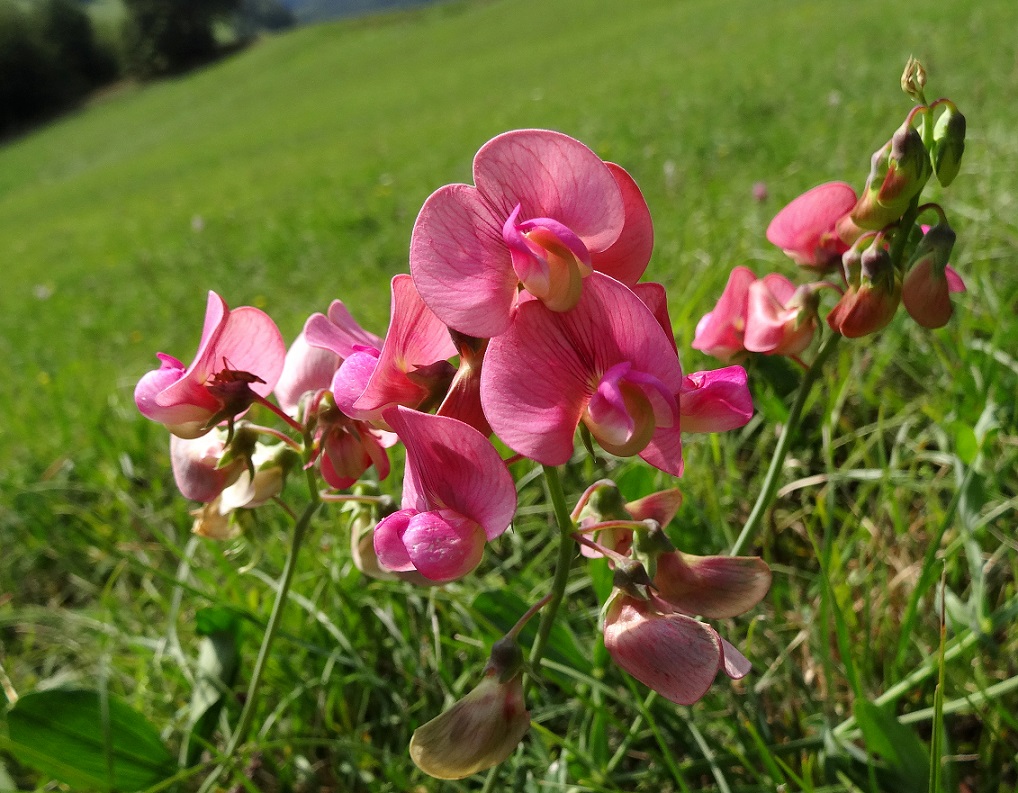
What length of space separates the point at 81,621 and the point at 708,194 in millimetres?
2914

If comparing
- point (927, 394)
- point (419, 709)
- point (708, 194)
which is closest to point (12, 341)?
point (708, 194)

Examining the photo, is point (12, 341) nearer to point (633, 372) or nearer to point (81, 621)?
point (81, 621)

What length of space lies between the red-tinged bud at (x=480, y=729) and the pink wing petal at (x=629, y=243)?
33 cm

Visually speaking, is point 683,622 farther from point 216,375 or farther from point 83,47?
point 83,47

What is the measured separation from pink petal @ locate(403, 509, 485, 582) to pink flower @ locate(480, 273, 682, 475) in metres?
0.09

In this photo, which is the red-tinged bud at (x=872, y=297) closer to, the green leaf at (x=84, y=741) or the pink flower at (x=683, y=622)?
the pink flower at (x=683, y=622)

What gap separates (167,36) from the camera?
41375 mm

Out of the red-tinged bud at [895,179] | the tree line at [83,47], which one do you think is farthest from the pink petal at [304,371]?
the tree line at [83,47]

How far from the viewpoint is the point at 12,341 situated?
5184 millimetres

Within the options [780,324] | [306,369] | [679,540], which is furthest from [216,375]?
[679,540]

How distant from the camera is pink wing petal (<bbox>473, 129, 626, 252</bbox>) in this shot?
0.58 m

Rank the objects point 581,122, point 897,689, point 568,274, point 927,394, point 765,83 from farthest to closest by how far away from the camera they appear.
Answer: point 581,122, point 765,83, point 927,394, point 897,689, point 568,274

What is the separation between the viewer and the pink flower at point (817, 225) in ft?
2.90

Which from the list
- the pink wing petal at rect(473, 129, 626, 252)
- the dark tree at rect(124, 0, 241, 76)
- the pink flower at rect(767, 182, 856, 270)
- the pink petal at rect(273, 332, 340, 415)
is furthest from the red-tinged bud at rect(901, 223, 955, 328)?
the dark tree at rect(124, 0, 241, 76)
